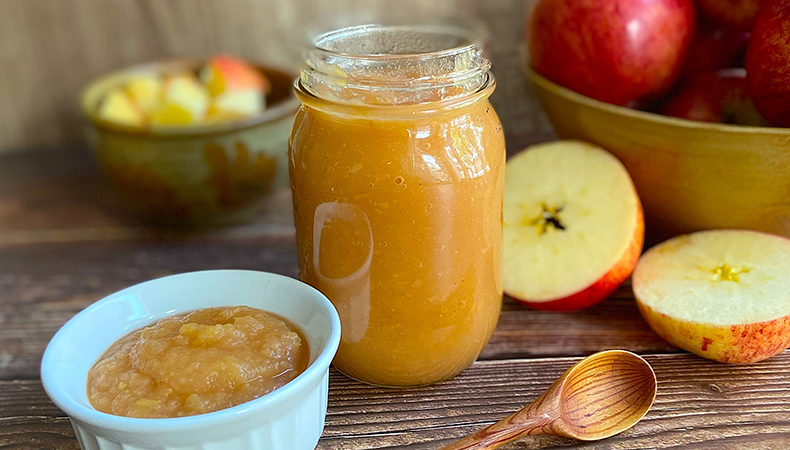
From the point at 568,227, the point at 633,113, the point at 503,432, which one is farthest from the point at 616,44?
the point at 503,432

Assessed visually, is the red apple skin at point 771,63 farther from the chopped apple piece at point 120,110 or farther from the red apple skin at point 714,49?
the chopped apple piece at point 120,110

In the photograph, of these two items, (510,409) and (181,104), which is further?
(181,104)

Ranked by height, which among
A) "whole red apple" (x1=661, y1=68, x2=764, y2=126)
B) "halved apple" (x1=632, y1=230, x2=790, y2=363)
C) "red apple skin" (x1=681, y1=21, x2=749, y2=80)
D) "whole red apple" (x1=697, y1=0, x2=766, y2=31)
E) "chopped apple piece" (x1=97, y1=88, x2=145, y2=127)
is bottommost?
"halved apple" (x1=632, y1=230, x2=790, y2=363)


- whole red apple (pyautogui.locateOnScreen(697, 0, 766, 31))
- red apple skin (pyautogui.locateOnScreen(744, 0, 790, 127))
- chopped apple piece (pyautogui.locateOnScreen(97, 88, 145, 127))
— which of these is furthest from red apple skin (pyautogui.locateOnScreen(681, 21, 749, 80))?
chopped apple piece (pyautogui.locateOnScreen(97, 88, 145, 127))

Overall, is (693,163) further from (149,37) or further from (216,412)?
(149,37)

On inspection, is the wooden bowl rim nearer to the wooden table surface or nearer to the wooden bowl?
the wooden bowl

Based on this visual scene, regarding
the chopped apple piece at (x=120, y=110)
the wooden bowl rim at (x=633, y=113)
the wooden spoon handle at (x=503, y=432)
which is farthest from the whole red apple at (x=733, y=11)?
the chopped apple piece at (x=120, y=110)
